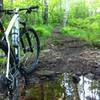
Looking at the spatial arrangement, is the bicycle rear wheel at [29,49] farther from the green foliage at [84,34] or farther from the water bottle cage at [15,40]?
the green foliage at [84,34]

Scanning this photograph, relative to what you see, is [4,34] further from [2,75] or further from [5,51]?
[2,75]

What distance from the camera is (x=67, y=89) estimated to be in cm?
492

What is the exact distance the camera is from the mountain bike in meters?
4.10

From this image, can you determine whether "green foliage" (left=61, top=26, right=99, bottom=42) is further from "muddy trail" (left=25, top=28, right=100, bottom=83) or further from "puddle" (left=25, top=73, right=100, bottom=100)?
"puddle" (left=25, top=73, right=100, bottom=100)

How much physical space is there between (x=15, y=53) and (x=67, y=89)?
1.05 m

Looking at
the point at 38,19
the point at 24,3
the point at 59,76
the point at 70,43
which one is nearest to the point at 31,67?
the point at 59,76

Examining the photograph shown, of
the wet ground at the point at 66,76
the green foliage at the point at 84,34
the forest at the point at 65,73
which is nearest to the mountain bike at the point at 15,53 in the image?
the forest at the point at 65,73

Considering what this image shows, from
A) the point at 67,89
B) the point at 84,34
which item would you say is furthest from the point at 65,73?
the point at 84,34

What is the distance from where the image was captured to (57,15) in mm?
27203

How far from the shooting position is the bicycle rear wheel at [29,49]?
547 cm

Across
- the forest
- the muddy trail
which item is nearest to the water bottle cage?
the forest

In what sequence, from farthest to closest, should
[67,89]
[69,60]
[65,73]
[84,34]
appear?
[84,34] → [69,60] → [65,73] → [67,89]

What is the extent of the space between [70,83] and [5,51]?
158 cm

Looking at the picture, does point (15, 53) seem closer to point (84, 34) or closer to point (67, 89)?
point (67, 89)
